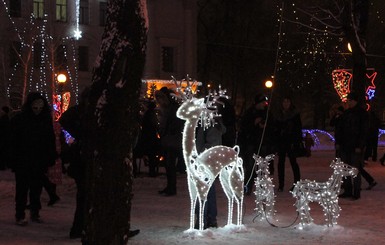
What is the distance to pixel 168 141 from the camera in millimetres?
13023

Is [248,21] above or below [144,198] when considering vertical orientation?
above

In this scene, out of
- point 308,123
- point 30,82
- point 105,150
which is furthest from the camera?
point 308,123

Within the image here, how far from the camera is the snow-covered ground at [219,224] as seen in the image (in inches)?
341

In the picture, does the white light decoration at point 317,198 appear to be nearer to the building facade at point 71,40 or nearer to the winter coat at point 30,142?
the winter coat at point 30,142

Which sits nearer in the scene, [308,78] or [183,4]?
[183,4]

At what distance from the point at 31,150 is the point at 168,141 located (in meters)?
3.65

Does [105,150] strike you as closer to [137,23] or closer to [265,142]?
[137,23]

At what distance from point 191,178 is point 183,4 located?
3972 cm

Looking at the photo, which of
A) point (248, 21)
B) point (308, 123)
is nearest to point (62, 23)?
point (248, 21)

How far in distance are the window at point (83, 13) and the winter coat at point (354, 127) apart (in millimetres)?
36162

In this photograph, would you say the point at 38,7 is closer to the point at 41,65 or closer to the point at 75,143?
the point at 41,65

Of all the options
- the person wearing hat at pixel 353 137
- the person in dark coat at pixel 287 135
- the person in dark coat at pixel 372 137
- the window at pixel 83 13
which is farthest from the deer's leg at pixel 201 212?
the window at pixel 83 13

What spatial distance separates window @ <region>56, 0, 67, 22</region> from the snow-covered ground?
3271 cm

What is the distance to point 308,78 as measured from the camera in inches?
2069
